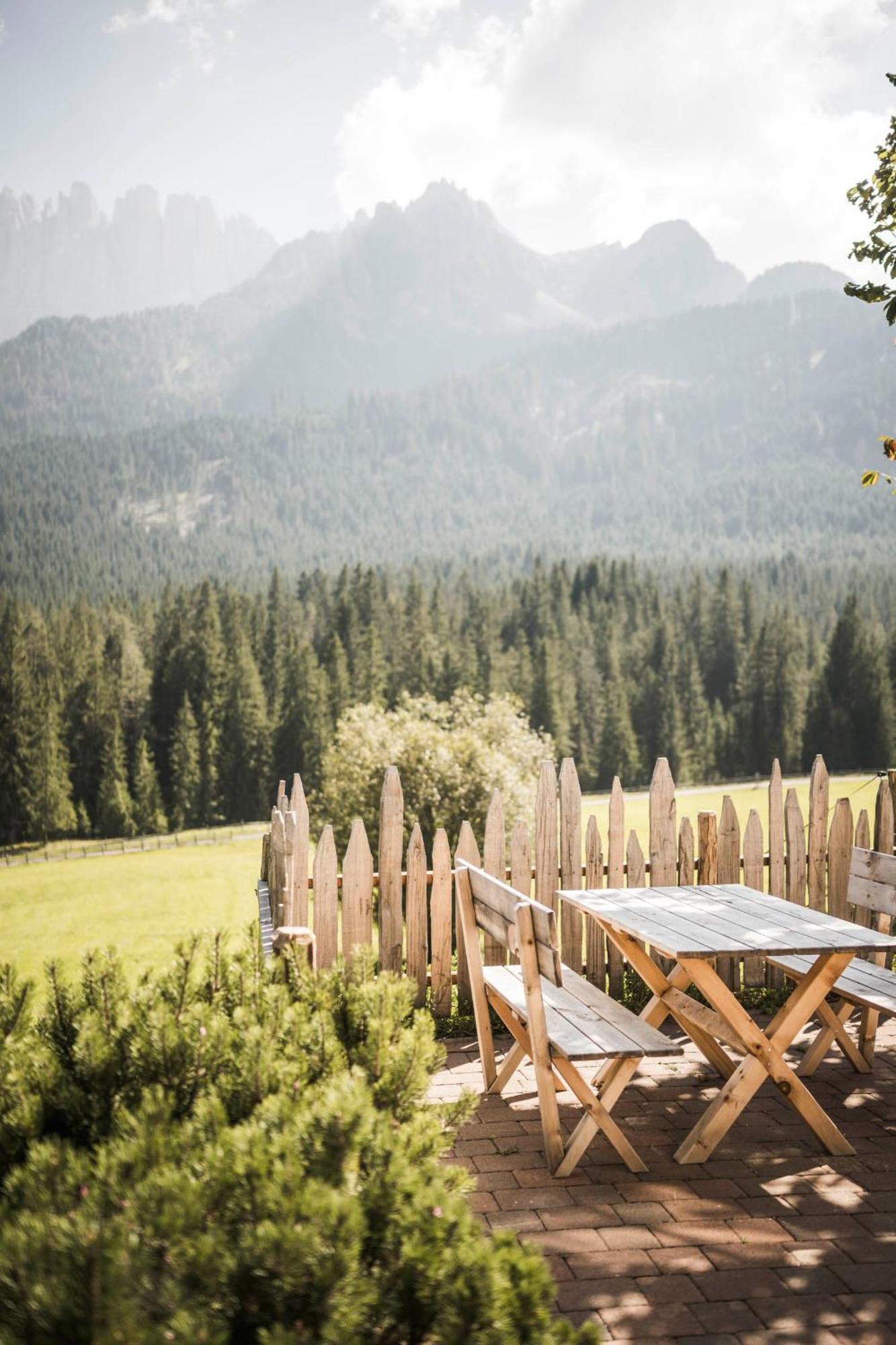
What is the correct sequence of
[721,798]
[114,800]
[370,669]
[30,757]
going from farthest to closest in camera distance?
[370,669]
[114,800]
[30,757]
[721,798]

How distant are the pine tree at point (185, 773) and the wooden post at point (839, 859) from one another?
194ft

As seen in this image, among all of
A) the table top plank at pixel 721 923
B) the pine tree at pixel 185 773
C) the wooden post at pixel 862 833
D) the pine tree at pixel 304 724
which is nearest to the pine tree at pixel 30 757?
the pine tree at pixel 185 773

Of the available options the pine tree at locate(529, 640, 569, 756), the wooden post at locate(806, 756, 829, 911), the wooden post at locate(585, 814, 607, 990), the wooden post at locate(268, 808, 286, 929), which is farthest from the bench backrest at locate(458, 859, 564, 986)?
the pine tree at locate(529, 640, 569, 756)

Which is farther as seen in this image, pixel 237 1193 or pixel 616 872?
pixel 616 872

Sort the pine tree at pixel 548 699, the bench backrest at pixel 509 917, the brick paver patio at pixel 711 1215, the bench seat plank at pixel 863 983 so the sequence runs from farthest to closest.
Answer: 1. the pine tree at pixel 548 699
2. the bench seat plank at pixel 863 983
3. the bench backrest at pixel 509 917
4. the brick paver patio at pixel 711 1215

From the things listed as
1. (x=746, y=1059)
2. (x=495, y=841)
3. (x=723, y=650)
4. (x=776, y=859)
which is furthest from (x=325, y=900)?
(x=723, y=650)

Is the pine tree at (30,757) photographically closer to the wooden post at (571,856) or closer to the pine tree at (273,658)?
the pine tree at (273,658)

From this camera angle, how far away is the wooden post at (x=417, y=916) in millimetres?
6254

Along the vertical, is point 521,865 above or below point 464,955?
above

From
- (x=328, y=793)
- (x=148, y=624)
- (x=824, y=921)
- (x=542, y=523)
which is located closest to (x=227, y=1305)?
(x=824, y=921)

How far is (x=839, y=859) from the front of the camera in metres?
6.99

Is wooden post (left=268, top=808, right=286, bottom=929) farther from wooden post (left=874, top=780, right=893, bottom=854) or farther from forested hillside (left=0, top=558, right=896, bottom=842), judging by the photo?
forested hillside (left=0, top=558, right=896, bottom=842)

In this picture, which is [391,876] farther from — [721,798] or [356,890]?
[721,798]

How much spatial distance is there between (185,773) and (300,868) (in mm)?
59473
